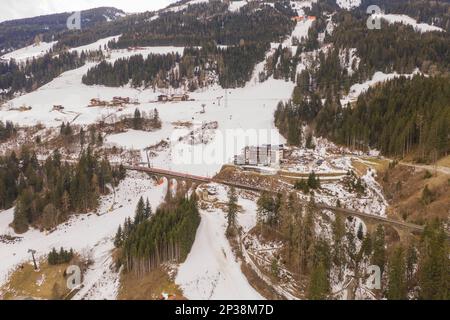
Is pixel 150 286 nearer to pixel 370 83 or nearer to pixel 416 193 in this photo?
pixel 416 193

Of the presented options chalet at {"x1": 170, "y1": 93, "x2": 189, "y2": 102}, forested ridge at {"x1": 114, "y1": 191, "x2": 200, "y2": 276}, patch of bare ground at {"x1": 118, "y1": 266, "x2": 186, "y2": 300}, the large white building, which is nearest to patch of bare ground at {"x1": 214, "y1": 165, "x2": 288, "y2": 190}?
the large white building

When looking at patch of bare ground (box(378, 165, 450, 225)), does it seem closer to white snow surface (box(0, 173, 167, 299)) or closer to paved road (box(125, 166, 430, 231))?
paved road (box(125, 166, 430, 231))

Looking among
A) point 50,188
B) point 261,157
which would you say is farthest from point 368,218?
point 50,188

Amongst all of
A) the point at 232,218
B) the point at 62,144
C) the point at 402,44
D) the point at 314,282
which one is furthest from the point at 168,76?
the point at 314,282

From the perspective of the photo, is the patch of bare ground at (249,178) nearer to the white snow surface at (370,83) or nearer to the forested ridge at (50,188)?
the forested ridge at (50,188)

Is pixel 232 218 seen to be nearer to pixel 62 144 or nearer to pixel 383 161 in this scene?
pixel 383 161

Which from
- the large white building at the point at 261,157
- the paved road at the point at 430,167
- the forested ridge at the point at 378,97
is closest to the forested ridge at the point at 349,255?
the paved road at the point at 430,167
